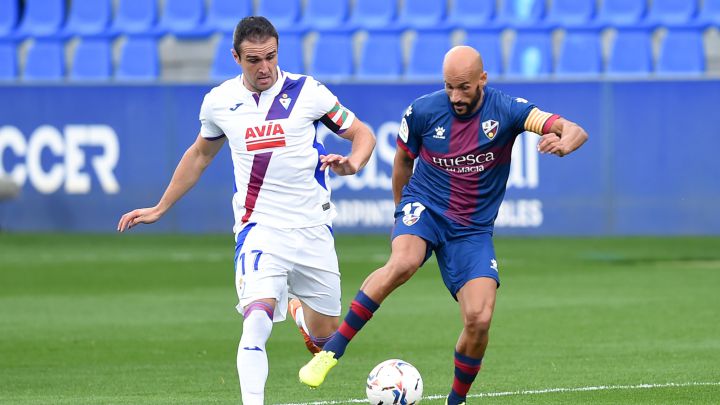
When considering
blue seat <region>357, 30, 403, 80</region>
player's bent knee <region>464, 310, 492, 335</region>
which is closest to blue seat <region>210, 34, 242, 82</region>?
blue seat <region>357, 30, 403, 80</region>

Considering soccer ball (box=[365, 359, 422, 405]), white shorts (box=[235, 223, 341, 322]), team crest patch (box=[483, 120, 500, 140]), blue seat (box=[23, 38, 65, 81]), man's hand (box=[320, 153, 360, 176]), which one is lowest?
blue seat (box=[23, 38, 65, 81])

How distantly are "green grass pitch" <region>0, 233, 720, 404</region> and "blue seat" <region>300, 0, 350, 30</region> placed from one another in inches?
206

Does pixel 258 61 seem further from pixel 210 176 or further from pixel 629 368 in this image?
pixel 210 176

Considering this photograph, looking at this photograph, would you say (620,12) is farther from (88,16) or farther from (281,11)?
(88,16)

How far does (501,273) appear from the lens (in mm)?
15461

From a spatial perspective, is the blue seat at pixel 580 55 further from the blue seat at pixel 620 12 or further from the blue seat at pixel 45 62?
the blue seat at pixel 45 62

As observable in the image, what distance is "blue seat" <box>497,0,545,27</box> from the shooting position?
21.9 m

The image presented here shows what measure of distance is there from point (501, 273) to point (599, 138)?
160 inches

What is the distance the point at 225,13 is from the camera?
2308 centimetres

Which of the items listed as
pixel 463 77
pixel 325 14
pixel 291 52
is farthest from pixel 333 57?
pixel 463 77

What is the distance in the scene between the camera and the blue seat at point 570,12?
71.6 feet

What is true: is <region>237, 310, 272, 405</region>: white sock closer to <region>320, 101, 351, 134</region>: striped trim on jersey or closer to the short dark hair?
<region>320, 101, 351, 134</region>: striped trim on jersey

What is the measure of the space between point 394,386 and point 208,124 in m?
1.82

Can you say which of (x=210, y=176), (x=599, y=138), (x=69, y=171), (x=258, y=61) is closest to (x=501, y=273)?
(x=599, y=138)
